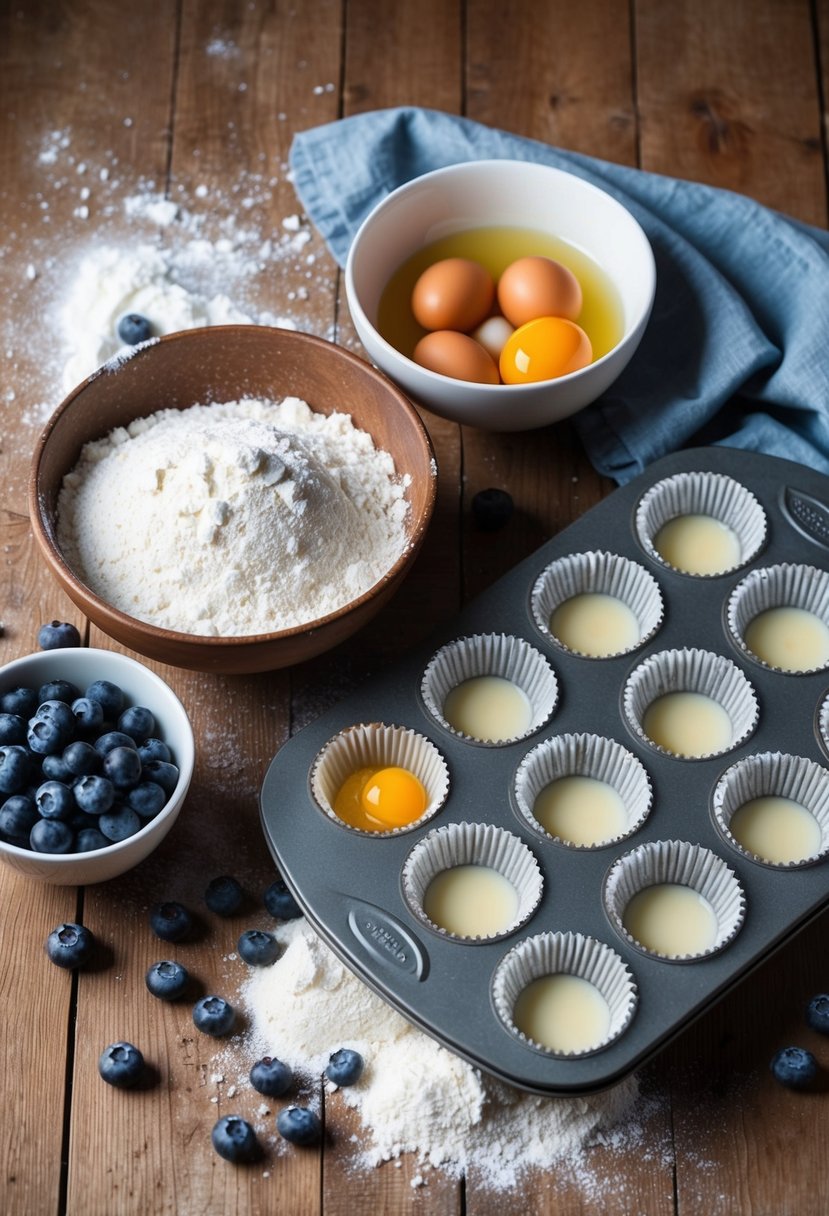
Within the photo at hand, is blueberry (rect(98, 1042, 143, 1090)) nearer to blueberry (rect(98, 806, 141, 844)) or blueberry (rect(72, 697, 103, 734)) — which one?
blueberry (rect(98, 806, 141, 844))

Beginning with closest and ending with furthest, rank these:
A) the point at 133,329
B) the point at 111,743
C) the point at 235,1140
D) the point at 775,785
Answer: the point at 235,1140, the point at 111,743, the point at 775,785, the point at 133,329

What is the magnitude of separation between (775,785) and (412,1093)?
737 mm

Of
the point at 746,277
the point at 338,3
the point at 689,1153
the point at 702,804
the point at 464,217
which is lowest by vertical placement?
the point at 689,1153

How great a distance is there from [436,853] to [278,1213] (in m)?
0.55

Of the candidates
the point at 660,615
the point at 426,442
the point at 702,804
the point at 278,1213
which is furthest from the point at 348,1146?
the point at 426,442

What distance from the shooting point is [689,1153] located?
6.35 feet

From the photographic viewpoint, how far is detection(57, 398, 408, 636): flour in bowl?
2082 mm

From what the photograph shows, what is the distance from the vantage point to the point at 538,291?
2.40 metres

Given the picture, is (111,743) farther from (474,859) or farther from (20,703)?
(474,859)

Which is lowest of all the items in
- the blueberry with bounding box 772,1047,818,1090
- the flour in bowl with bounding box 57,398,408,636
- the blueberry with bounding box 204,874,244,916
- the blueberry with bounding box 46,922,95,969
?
the blueberry with bounding box 772,1047,818,1090

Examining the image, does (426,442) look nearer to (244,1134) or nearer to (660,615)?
(660,615)

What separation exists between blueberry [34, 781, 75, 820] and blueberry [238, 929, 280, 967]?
1.11ft

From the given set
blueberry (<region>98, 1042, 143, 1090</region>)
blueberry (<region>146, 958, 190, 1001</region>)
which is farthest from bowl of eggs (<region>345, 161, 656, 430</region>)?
blueberry (<region>98, 1042, 143, 1090</region>)

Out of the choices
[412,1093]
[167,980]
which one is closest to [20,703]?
[167,980]
